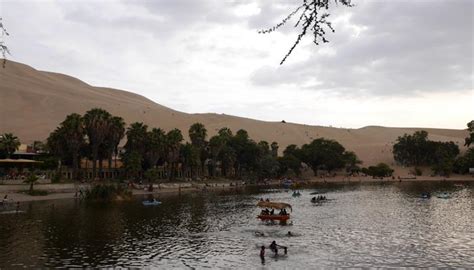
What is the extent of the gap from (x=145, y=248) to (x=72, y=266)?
680 centimetres

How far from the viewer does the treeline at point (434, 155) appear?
138375 millimetres

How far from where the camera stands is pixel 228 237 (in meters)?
38.6

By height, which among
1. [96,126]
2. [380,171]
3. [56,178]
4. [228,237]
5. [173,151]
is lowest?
[228,237]

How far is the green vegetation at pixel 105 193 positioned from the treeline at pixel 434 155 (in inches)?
4055

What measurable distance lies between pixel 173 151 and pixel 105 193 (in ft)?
88.7

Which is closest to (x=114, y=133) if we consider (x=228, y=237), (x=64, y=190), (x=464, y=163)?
(x=64, y=190)

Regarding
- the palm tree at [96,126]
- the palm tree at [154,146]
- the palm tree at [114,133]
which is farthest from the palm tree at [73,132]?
the palm tree at [154,146]

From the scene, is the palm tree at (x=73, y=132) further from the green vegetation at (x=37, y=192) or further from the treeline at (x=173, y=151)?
the green vegetation at (x=37, y=192)

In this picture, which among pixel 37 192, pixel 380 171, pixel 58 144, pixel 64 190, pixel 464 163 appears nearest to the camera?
pixel 37 192

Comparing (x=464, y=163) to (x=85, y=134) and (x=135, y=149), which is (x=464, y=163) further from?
(x=85, y=134)

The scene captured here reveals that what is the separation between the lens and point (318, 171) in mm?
155750

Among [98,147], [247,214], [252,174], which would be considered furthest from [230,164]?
[247,214]

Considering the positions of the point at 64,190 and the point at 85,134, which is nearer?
the point at 64,190

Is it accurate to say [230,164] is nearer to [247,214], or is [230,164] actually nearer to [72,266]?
[247,214]
